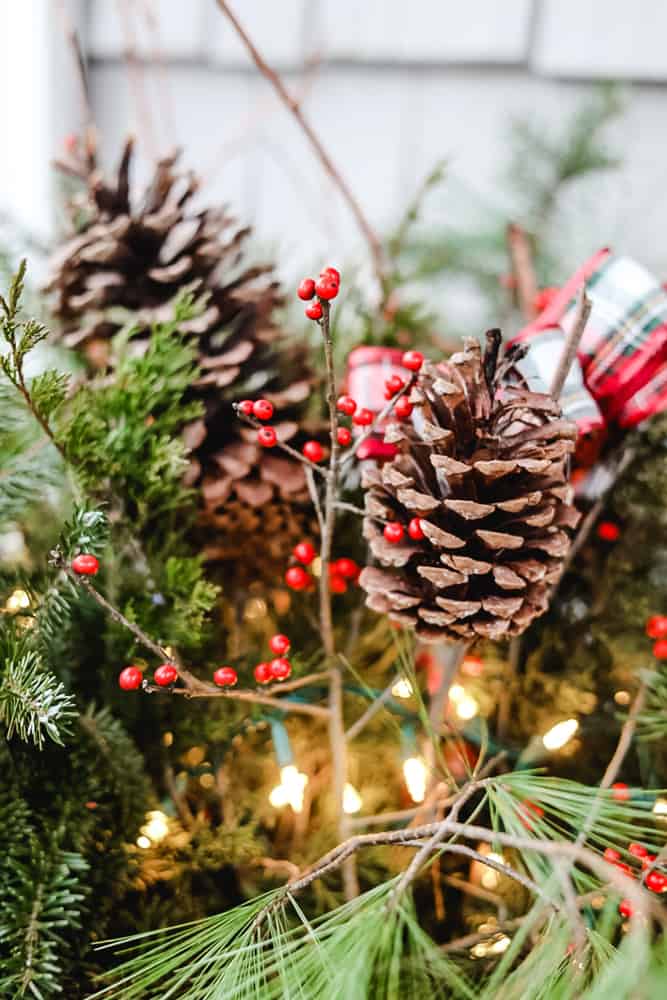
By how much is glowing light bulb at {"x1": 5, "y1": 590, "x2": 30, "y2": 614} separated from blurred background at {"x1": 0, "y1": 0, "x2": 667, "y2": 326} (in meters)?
0.37

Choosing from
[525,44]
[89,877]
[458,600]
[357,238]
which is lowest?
[89,877]

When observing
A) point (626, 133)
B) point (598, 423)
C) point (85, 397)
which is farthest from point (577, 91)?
point (85, 397)

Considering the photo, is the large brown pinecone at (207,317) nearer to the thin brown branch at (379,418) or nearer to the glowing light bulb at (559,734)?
the thin brown branch at (379,418)

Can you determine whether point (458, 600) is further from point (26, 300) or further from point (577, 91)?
point (577, 91)

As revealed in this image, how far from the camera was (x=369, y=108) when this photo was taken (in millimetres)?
736

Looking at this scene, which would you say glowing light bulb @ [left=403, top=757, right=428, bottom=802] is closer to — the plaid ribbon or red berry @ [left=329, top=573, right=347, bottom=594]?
red berry @ [left=329, top=573, right=347, bottom=594]

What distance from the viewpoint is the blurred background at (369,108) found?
677 millimetres

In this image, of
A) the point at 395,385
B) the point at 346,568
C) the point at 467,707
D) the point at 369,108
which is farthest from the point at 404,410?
the point at 369,108

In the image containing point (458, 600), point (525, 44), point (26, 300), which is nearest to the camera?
point (458, 600)

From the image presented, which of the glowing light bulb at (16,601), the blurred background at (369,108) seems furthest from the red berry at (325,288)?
the blurred background at (369,108)

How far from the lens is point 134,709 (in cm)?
47

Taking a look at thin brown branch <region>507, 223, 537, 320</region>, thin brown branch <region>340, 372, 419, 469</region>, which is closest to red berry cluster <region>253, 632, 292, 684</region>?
thin brown branch <region>340, 372, 419, 469</region>

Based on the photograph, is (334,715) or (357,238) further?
(357,238)

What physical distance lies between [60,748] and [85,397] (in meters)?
0.19
